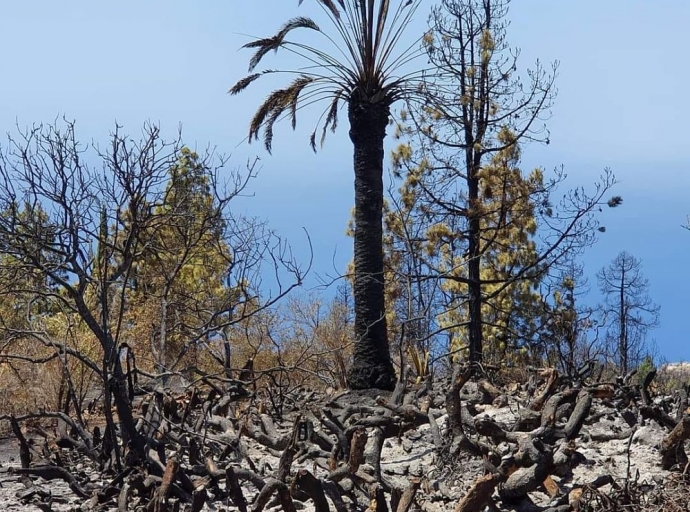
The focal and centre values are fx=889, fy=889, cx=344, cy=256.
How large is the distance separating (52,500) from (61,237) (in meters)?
2.46

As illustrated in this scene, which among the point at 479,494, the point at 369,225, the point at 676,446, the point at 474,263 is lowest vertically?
the point at 479,494

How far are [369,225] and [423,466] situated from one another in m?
8.26

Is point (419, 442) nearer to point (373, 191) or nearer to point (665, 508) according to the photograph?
point (665, 508)

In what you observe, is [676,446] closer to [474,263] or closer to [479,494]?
[479,494]

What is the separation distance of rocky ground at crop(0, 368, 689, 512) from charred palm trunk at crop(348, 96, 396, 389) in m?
6.11

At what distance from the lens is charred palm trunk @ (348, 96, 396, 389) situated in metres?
14.6

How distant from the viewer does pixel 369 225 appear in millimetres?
14820

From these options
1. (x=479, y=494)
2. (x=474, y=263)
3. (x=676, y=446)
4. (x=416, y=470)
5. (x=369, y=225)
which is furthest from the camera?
(x=474, y=263)

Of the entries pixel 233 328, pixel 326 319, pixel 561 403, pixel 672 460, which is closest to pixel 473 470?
pixel 561 403

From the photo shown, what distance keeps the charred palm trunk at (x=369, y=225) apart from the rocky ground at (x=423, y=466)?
20.0ft

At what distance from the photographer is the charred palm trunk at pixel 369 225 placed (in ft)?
47.8

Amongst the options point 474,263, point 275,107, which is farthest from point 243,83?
point 474,263

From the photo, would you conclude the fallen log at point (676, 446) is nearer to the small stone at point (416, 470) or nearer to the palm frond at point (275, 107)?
the small stone at point (416, 470)

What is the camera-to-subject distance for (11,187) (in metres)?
9.53
